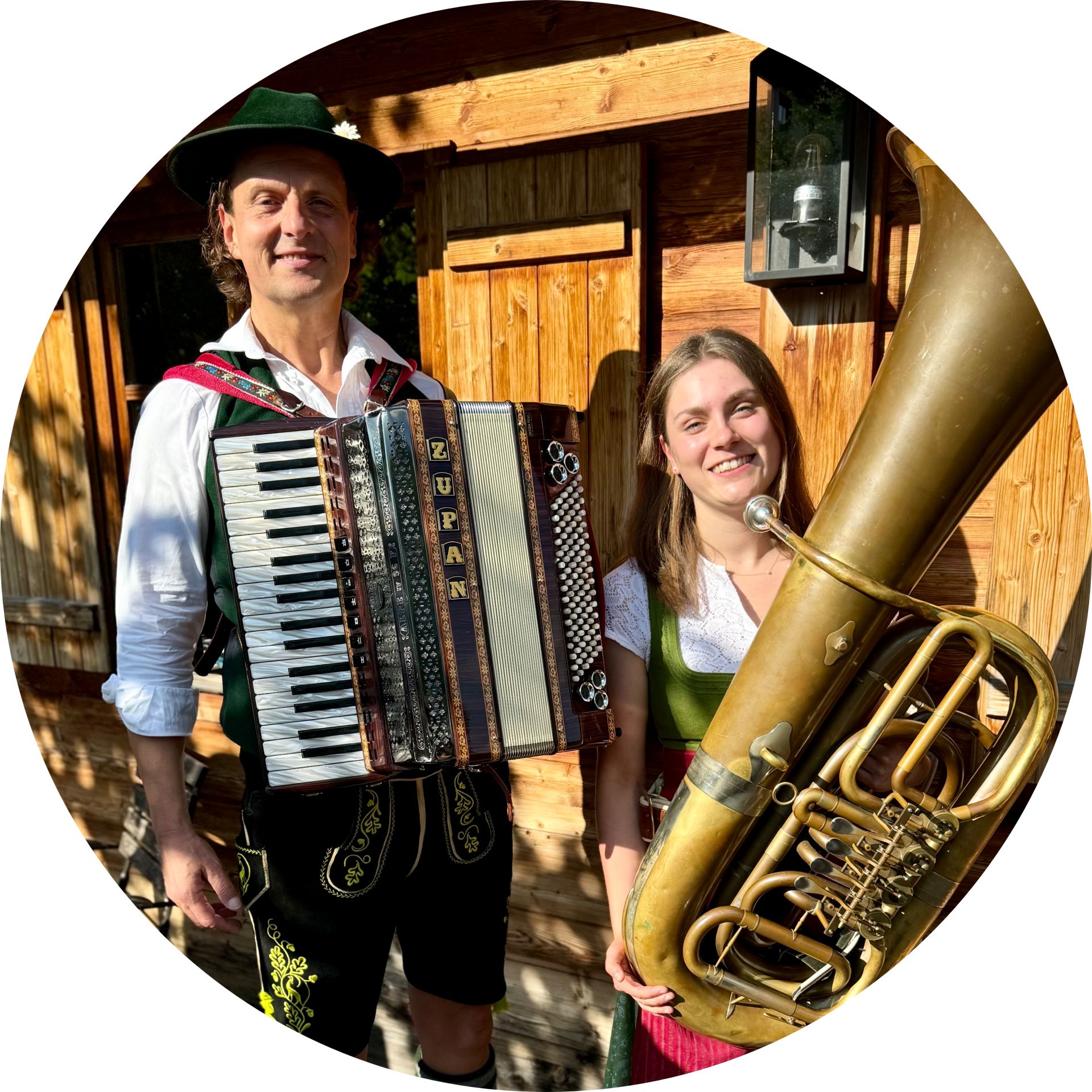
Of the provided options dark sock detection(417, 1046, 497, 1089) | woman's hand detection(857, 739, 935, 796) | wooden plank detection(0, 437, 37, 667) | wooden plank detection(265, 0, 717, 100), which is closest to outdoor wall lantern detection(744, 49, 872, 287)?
wooden plank detection(265, 0, 717, 100)

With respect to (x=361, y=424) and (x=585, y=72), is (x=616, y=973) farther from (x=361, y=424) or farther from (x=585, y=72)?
(x=585, y=72)

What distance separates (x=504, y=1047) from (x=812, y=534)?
2.60m

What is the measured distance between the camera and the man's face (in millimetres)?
1655

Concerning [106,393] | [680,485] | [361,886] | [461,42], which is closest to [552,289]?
[461,42]

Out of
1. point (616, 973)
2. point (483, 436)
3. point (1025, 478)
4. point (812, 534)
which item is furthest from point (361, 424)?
point (1025, 478)

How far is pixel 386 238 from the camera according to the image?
12.5ft

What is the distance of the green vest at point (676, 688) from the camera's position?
65.8 inches

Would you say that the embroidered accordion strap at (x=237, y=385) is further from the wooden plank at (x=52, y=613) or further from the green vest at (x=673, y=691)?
the wooden plank at (x=52, y=613)

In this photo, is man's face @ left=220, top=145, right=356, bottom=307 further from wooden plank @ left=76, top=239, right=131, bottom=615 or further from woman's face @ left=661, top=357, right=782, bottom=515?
wooden plank @ left=76, top=239, right=131, bottom=615

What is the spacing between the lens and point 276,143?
1.70 m

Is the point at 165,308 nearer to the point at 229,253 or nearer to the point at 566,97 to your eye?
the point at 229,253

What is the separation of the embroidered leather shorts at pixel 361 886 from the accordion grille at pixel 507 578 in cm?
27

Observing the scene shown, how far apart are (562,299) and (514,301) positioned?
0.15m

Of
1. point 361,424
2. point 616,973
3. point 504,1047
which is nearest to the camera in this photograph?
point 361,424
